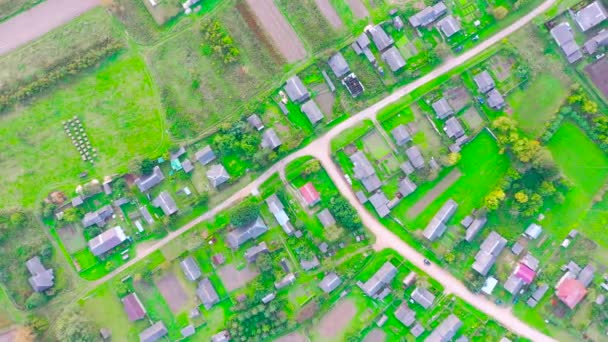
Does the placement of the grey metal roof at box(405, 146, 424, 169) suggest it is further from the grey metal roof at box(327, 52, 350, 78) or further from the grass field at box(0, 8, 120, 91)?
the grass field at box(0, 8, 120, 91)

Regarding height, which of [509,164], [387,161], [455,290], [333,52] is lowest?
[455,290]

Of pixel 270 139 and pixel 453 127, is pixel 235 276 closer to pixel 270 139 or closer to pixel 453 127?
pixel 270 139

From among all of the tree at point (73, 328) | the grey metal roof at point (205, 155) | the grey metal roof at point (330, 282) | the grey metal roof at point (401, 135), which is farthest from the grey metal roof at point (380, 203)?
the tree at point (73, 328)

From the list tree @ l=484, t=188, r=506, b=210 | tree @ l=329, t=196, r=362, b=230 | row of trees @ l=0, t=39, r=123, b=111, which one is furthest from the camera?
row of trees @ l=0, t=39, r=123, b=111

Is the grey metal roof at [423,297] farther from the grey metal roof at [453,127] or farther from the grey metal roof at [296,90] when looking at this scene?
the grey metal roof at [296,90]

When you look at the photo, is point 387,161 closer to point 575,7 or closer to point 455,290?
point 455,290

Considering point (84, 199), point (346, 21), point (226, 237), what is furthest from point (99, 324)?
point (346, 21)

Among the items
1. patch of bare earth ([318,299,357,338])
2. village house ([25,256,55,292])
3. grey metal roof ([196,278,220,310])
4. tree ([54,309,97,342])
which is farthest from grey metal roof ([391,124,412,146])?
village house ([25,256,55,292])
